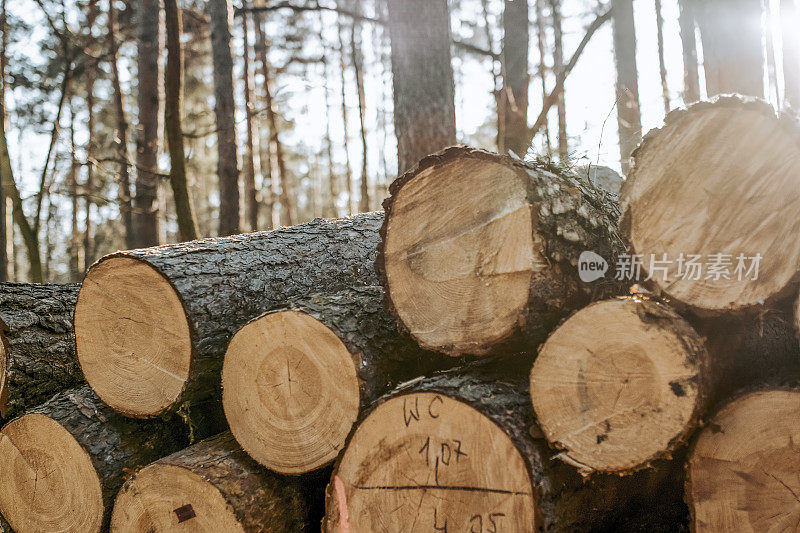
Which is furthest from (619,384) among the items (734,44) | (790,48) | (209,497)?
(790,48)

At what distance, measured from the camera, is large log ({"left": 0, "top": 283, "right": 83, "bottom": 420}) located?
9.41ft

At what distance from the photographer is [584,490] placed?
6.07 feet

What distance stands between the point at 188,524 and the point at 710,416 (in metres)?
1.74

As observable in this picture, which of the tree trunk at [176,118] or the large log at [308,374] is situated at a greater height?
the tree trunk at [176,118]

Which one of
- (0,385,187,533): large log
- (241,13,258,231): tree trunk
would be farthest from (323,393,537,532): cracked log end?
(241,13,258,231): tree trunk

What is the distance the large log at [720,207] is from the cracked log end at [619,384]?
15cm

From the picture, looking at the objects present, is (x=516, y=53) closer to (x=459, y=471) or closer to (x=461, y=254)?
(x=461, y=254)

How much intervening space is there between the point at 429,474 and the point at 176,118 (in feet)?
11.6

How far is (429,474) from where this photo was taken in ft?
5.79

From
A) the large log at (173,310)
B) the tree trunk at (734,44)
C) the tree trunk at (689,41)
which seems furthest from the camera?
the tree trunk at (689,41)

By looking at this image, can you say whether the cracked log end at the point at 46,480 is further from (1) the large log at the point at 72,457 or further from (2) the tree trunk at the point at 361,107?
(2) the tree trunk at the point at 361,107

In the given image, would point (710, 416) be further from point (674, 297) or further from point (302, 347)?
point (302, 347)

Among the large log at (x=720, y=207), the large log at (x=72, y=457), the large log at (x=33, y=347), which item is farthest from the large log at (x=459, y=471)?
the large log at (x=33, y=347)

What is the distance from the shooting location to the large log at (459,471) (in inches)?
65.1
